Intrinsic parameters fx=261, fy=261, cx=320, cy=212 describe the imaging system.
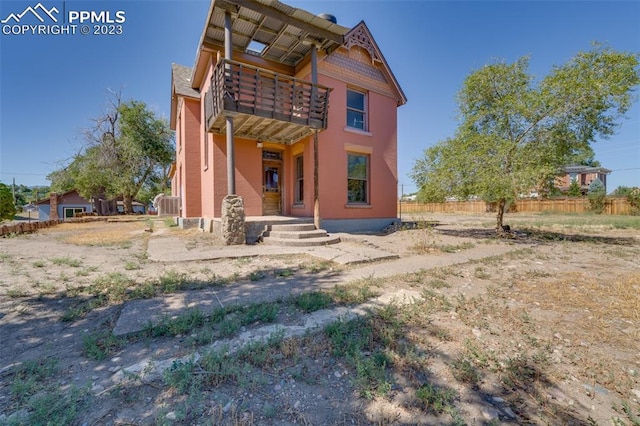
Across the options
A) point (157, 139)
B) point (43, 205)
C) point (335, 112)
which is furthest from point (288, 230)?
point (43, 205)

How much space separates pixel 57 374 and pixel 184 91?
12164 mm

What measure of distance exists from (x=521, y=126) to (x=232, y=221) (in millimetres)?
10427

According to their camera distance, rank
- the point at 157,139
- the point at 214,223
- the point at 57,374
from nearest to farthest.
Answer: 1. the point at 57,374
2. the point at 214,223
3. the point at 157,139

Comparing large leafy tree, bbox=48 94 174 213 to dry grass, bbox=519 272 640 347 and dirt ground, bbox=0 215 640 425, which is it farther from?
dry grass, bbox=519 272 640 347

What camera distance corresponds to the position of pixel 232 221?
303 inches

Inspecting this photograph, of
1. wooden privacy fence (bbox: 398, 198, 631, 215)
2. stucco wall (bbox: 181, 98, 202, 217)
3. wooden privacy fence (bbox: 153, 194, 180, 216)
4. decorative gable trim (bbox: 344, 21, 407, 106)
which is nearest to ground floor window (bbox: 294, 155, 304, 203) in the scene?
stucco wall (bbox: 181, 98, 202, 217)

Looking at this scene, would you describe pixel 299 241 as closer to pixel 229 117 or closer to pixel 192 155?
pixel 229 117

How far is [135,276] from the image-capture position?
188 inches

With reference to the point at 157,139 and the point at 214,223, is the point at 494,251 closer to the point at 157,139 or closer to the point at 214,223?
the point at 214,223

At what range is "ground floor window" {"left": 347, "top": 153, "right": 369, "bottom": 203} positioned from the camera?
36.9 feet

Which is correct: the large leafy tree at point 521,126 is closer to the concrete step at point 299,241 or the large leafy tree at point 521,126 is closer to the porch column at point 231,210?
the concrete step at point 299,241

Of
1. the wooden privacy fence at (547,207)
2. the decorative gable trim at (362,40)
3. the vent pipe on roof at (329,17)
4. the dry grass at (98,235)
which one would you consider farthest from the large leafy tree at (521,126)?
the dry grass at (98,235)

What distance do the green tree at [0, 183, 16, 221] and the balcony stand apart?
6.69 m

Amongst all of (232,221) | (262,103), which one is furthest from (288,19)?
(232,221)
